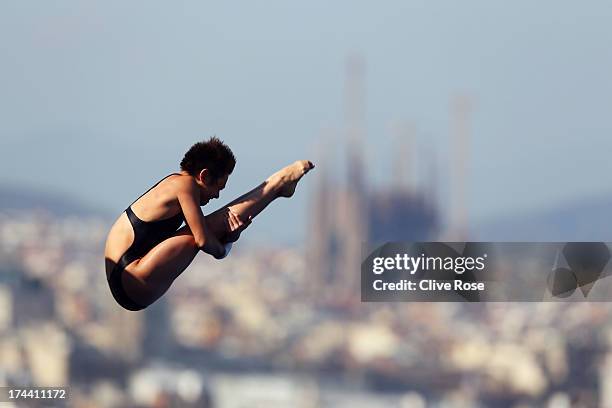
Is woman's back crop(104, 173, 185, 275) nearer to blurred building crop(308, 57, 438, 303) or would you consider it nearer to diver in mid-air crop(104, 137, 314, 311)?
diver in mid-air crop(104, 137, 314, 311)

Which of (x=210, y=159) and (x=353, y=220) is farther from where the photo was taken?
(x=353, y=220)

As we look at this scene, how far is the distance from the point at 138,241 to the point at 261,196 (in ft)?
0.29

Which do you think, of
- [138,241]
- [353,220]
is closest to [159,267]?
[138,241]

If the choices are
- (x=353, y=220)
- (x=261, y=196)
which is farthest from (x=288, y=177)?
(x=353, y=220)

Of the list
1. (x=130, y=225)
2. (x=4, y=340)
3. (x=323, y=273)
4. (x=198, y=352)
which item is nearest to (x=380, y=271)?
(x=130, y=225)

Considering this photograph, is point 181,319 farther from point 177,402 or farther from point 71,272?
point 177,402

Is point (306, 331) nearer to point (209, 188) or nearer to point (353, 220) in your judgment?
point (353, 220)

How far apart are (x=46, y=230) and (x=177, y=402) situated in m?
5.65

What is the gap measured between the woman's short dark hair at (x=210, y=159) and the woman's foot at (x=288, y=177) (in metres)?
0.04

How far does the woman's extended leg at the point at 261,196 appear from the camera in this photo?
3.08 feet

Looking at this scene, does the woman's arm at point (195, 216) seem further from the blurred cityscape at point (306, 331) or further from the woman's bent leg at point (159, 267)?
the blurred cityscape at point (306, 331)

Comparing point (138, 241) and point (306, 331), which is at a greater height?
point (306, 331)

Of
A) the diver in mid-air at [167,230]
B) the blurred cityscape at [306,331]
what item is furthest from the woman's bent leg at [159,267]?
the blurred cityscape at [306,331]

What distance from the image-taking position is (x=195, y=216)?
914 millimetres
